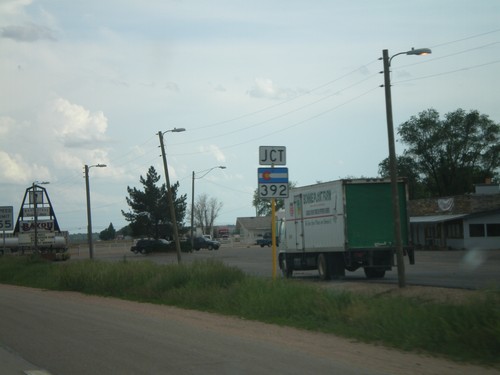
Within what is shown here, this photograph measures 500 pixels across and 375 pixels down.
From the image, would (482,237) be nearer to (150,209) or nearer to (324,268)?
(324,268)

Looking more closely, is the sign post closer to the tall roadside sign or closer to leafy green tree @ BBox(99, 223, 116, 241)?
the tall roadside sign

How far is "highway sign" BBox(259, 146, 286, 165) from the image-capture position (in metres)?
17.8

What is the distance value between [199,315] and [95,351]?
219 inches

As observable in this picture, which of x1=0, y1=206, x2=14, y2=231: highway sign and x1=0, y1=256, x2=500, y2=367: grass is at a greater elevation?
x1=0, y1=206, x2=14, y2=231: highway sign

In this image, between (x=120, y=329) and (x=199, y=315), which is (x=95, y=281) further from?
(x=120, y=329)

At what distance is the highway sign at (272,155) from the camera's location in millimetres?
17828

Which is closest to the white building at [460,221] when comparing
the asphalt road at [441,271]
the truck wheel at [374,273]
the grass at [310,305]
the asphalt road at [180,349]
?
the asphalt road at [441,271]

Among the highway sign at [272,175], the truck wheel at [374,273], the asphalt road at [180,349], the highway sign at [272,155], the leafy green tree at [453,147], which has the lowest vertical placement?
the asphalt road at [180,349]

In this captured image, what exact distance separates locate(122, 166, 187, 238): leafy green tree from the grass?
5646cm

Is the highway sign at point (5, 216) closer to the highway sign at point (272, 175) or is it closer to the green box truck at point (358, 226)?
the green box truck at point (358, 226)

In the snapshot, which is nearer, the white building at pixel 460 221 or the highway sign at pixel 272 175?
the highway sign at pixel 272 175

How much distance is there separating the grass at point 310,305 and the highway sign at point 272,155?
336 centimetres

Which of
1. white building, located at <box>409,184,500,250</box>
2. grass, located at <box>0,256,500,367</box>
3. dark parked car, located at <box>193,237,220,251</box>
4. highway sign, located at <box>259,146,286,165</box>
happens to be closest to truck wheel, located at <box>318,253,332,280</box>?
grass, located at <box>0,256,500,367</box>

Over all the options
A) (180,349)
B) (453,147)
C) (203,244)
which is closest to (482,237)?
(453,147)
